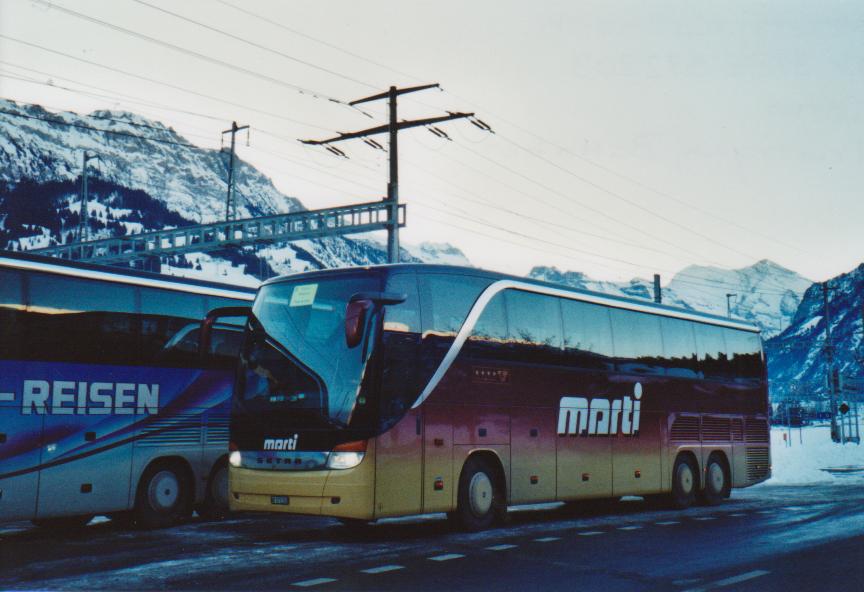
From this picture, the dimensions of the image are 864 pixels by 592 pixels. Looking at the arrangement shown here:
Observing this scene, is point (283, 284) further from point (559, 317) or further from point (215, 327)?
point (559, 317)

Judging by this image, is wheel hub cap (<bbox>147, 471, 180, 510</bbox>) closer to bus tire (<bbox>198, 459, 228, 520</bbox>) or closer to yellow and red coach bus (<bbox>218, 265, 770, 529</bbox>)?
bus tire (<bbox>198, 459, 228, 520</bbox>)

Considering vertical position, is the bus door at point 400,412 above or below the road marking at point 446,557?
above

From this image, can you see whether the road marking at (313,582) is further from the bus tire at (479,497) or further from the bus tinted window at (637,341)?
the bus tinted window at (637,341)

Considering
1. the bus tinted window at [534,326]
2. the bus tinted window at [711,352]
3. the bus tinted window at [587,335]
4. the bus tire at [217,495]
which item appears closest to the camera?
the bus tinted window at [534,326]

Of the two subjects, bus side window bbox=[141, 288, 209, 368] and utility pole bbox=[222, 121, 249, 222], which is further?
utility pole bbox=[222, 121, 249, 222]

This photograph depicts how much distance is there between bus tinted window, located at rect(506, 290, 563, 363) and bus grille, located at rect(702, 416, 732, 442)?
5494mm

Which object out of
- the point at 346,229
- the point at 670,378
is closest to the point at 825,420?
the point at 346,229

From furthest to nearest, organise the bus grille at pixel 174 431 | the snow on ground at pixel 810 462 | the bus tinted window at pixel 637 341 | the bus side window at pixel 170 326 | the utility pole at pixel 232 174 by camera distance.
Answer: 1. the utility pole at pixel 232 174
2. the snow on ground at pixel 810 462
3. the bus tinted window at pixel 637 341
4. the bus grille at pixel 174 431
5. the bus side window at pixel 170 326

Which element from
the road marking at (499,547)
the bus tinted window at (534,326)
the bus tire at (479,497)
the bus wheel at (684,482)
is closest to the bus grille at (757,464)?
the bus wheel at (684,482)

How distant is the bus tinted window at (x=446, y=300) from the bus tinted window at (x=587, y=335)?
2541 millimetres

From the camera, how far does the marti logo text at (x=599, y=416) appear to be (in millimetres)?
16062

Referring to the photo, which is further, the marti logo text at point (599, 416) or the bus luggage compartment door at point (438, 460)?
the marti logo text at point (599, 416)

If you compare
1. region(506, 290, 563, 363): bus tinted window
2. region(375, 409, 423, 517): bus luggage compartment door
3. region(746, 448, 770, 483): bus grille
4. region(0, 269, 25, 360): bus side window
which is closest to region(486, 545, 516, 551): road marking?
region(375, 409, 423, 517): bus luggage compartment door

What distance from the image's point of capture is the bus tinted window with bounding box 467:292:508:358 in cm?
1411
